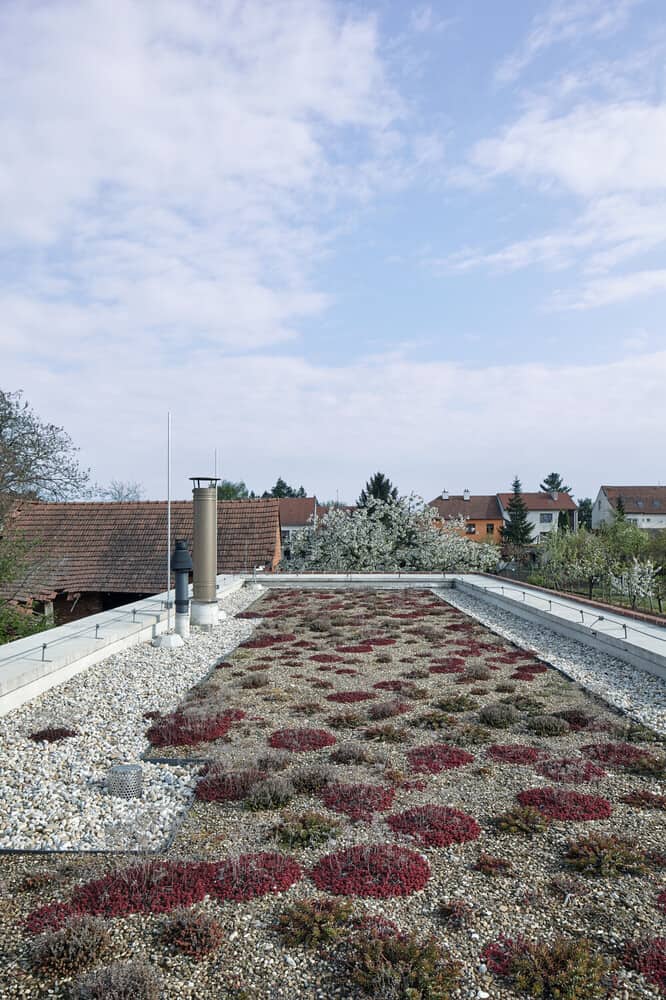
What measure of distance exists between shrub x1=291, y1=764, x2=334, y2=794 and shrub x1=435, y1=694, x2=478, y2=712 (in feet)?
7.49

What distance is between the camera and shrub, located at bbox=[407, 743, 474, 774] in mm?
5406

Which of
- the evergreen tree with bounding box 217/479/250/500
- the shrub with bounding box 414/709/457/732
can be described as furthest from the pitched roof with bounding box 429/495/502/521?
the shrub with bounding box 414/709/457/732

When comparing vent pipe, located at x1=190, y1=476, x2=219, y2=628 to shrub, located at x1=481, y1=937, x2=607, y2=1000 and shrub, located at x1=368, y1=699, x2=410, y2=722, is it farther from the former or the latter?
shrub, located at x1=481, y1=937, x2=607, y2=1000

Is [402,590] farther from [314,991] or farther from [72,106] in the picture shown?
[314,991]

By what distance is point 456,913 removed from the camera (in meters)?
3.33

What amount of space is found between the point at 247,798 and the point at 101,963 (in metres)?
1.83

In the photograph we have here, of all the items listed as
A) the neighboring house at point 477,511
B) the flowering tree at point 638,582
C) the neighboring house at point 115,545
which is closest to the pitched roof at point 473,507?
the neighboring house at point 477,511

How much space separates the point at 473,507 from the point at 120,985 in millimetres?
70537

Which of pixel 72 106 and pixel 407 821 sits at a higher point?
pixel 72 106

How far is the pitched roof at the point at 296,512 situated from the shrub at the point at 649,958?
57.8 m

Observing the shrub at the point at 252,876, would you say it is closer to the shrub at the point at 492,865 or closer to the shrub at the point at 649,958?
the shrub at the point at 492,865

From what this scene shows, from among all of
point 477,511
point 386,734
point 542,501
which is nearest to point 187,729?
point 386,734

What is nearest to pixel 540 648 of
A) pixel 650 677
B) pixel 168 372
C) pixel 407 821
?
pixel 650 677

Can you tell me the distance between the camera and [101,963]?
9.84 feet
